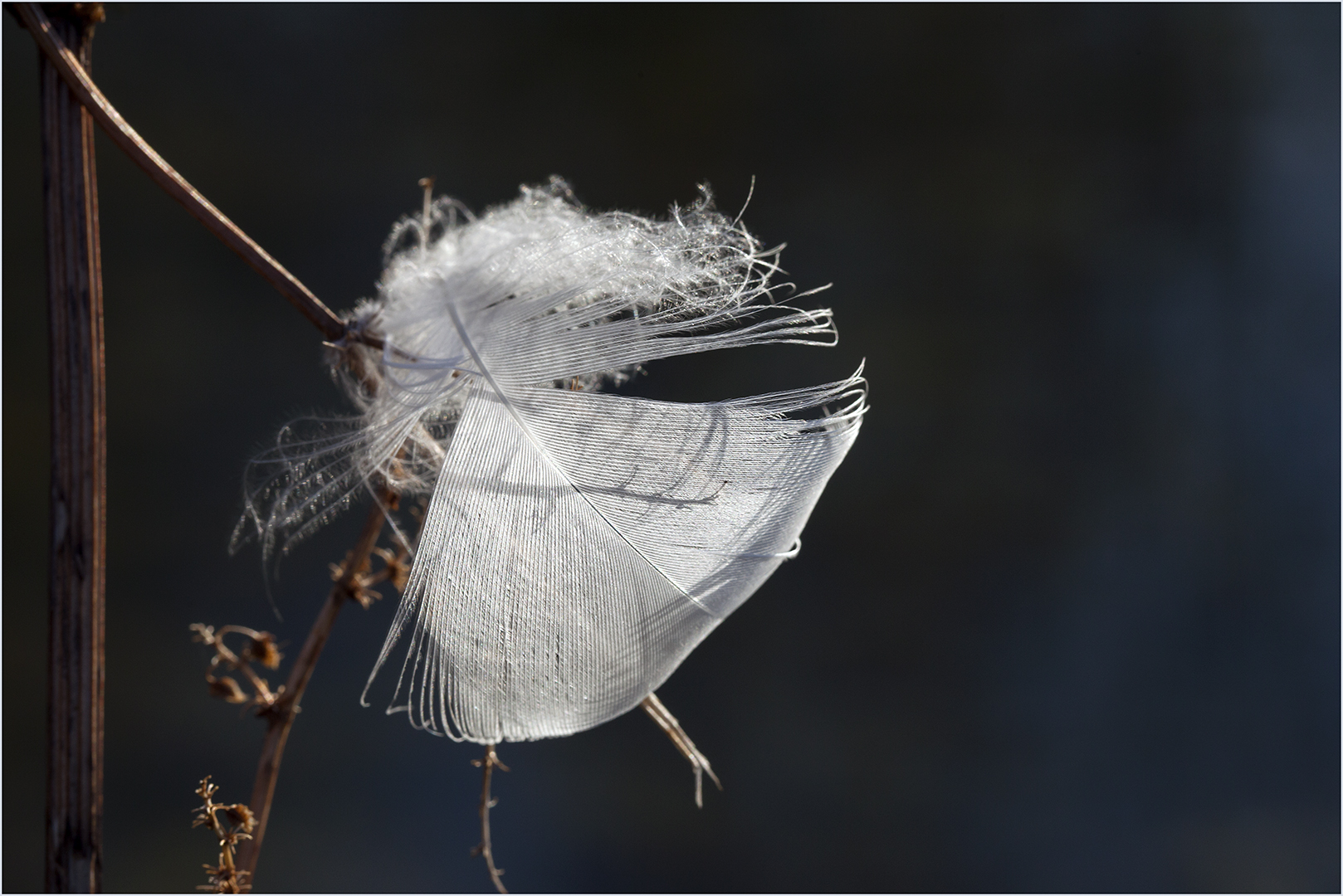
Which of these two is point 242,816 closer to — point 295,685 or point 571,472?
point 295,685

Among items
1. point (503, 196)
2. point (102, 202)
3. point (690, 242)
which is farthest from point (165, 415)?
point (690, 242)

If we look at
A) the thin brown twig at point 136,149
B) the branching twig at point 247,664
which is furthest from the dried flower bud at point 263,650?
the thin brown twig at point 136,149

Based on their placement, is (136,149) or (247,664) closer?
(136,149)

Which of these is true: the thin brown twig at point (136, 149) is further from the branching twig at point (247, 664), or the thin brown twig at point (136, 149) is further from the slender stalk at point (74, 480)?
the branching twig at point (247, 664)

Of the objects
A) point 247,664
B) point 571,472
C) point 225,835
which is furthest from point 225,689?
point 571,472

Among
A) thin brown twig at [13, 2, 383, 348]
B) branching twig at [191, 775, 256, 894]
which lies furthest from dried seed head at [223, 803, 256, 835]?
thin brown twig at [13, 2, 383, 348]

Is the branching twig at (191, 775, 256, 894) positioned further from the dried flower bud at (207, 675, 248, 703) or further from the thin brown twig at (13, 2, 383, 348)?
the thin brown twig at (13, 2, 383, 348)
